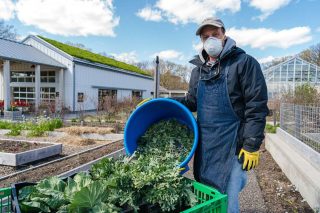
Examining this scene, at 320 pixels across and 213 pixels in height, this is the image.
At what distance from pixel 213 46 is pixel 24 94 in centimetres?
2559

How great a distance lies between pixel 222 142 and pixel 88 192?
1197 mm

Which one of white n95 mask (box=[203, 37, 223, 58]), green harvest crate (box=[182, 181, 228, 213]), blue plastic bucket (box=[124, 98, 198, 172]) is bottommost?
green harvest crate (box=[182, 181, 228, 213])

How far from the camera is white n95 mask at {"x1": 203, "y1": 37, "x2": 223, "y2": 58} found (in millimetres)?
2312

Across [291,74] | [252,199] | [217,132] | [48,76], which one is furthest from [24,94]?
[217,132]

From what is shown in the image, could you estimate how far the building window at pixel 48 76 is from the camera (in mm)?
23494

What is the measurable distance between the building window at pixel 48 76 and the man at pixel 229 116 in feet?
76.1

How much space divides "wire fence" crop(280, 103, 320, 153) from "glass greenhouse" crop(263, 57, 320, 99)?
19.4m

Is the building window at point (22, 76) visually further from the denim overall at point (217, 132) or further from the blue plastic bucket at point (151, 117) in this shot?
the denim overall at point (217, 132)

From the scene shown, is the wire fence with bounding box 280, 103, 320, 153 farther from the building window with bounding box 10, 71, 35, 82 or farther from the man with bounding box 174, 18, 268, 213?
the building window with bounding box 10, 71, 35, 82

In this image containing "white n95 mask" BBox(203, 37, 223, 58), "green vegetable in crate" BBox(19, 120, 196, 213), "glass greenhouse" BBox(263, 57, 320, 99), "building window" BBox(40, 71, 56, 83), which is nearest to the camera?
"green vegetable in crate" BBox(19, 120, 196, 213)

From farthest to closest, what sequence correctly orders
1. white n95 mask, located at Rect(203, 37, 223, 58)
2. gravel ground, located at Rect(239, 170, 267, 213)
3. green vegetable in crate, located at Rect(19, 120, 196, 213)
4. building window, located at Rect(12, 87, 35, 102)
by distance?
building window, located at Rect(12, 87, 35, 102), gravel ground, located at Rect(239, 170, 267, 213), white n95 mask, located at Rect(203, 37, 223, 58), green vegetable in crate, located at Rect(19, 120, 196, 213)

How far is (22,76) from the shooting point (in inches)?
966

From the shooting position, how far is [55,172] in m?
5.56

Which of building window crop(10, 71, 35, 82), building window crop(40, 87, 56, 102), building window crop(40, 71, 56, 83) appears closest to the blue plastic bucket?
building window crop(40, 87, 56, 102)
